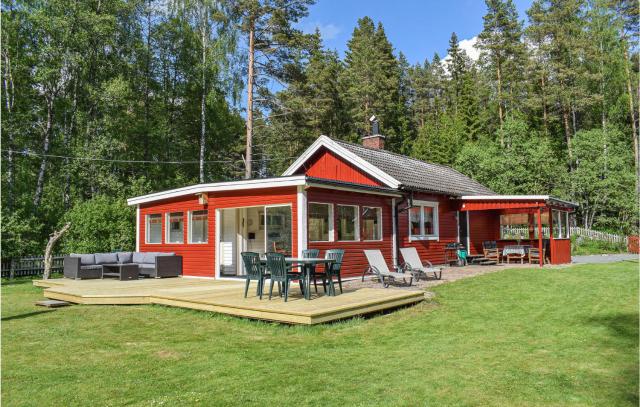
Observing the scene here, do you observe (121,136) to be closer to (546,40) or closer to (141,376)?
(141,376)

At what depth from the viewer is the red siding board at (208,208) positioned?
35.2 ft

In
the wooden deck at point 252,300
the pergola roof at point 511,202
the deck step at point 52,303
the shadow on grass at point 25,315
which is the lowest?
the shadow on grass at point 25,315

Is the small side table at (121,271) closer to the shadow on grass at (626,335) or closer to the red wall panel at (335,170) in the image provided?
the red wall panel at (335,170)

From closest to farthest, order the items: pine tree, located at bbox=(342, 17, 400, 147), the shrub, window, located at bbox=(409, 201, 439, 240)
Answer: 1. window, located at bbox=(409, 201, 439, 240)
2. the shrub
3. pine tree, located at bbox=(342, 17, 400, 147)

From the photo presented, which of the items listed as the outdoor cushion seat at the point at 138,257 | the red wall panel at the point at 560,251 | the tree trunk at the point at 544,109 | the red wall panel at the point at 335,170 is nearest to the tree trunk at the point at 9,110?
the outdoor cushion seat at the point at 138,257

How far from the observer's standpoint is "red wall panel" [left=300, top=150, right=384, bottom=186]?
571 inches

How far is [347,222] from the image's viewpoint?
11.7 metres

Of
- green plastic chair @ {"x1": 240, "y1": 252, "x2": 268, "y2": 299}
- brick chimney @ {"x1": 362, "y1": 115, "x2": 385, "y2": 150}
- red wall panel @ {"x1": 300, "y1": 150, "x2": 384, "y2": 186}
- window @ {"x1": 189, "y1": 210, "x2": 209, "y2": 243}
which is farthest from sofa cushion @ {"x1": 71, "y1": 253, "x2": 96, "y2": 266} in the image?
brick chimney @ {"x1": 362, "y1": 115, "x2": 385, "y2": 150}

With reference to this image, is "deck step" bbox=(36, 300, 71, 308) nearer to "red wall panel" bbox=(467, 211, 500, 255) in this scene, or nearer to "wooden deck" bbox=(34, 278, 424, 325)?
"wooden deck" bbox=(34, 278, 424, 325)

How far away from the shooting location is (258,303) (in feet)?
23.5

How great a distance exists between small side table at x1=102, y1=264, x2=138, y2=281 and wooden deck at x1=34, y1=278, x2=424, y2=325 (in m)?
1.89

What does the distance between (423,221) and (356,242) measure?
378 cm

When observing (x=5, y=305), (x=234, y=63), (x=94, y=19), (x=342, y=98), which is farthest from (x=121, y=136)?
(x=342, y=98)

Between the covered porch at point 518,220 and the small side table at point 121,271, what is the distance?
10.9m
